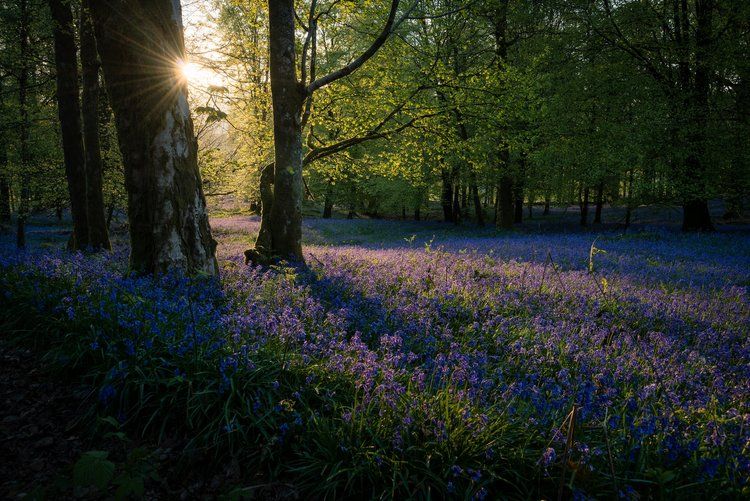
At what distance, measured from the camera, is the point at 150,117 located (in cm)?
A: 557

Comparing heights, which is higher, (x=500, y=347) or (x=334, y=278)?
(x=334, y=278)

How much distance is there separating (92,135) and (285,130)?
601cm

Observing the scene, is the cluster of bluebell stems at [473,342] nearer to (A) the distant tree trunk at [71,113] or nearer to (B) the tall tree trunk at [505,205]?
(A) the distant tree trunk at [71,113]

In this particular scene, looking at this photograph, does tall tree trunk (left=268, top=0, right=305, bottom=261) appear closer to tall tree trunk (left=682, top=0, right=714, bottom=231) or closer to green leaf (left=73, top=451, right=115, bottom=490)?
green leaf (left=73, top=451, right=115, bottom=490)

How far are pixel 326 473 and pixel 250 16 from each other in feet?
36.1

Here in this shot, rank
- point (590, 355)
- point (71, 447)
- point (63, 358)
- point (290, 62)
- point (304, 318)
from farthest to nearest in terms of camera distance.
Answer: point (290, 62) < point (304, 318) < point (590, 355) < point (63, 358) < point (71, 447)

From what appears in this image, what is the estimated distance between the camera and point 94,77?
971 centimetres

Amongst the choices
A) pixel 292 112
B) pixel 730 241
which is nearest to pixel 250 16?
pixel 292 112

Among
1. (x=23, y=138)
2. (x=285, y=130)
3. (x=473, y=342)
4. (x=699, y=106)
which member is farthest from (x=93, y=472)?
(x=699, y=106)

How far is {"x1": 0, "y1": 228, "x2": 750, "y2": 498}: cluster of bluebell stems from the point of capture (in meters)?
2.73

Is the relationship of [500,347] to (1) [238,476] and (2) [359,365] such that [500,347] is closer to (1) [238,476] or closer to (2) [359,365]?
(2) [359,365]

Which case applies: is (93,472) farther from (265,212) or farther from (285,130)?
(265,212)

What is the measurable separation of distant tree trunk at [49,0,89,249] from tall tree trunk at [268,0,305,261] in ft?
19.5

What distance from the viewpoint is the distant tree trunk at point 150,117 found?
5523 mm
